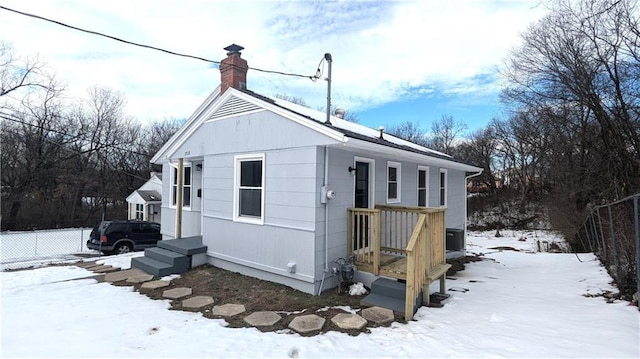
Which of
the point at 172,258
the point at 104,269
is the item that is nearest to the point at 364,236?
the point at 172,258

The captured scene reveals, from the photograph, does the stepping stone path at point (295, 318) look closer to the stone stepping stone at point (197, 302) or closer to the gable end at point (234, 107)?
the stone stepping stone at point (197, 302)

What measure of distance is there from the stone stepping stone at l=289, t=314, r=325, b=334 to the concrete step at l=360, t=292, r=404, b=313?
0.91 meters

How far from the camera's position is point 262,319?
457 centimetres

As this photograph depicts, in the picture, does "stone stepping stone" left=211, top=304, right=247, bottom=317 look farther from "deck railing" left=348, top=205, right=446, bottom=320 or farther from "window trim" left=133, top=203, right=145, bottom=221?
"window trim" left=133, top=203, right=145, bottom=221

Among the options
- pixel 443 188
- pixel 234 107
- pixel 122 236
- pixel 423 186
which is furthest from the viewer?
pixel 122 236

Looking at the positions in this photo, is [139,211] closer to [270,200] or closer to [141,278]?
[141,278]

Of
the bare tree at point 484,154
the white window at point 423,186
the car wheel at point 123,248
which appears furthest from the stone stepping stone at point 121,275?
the bare tree at point 484,154

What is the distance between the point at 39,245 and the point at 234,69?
13846 millimetres

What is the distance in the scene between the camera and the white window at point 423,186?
8859mm

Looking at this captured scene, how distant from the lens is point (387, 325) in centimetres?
430

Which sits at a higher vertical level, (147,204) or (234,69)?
(234,69)

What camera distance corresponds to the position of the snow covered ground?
3.49 m

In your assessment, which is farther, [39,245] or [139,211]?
[139,211]

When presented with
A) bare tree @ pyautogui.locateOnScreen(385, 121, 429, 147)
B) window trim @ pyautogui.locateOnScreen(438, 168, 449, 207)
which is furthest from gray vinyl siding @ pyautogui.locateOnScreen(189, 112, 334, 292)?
bare tree @ pyautogui.locateOnScreen(385, 121, 429, 147)
